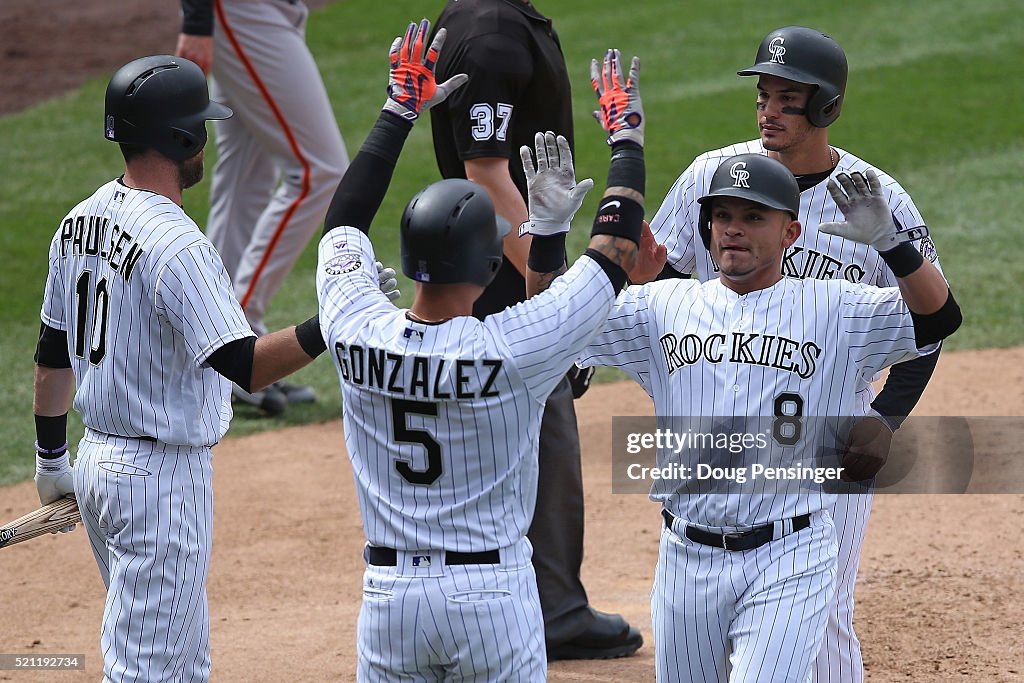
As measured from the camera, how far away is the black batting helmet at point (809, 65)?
378 centimetres

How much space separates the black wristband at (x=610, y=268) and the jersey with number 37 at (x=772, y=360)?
43 centimetres

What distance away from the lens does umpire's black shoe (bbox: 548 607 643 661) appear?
446 cm

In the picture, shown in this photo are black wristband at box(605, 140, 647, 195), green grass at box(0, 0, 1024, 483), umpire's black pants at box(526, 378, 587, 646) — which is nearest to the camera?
black wristband at box(605, 140, 647, 195)

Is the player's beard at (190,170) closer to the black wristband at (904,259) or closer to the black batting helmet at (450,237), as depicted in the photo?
the black batting helmet at (450,237)

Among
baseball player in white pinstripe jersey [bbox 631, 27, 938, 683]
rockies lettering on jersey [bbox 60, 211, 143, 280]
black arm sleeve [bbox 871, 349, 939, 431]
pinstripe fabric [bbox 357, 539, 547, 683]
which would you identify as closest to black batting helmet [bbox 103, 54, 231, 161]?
rockies lettering on jersey [bbox 60, 211, 143, 280]

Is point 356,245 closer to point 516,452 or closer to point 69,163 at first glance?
point 516,452

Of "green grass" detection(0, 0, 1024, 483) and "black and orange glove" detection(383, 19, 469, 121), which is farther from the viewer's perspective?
"green grass" detection(0, 0, 1024, 483)

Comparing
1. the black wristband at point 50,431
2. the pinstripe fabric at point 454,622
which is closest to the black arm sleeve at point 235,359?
the pinstripe fabric at point 454,622

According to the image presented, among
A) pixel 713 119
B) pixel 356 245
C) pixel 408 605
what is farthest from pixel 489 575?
pixel 713 119

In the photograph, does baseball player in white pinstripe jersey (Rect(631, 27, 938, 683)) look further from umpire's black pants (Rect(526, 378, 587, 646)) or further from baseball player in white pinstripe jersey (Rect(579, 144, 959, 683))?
umpire's black pants (Rect(526, 378, 587, 646))

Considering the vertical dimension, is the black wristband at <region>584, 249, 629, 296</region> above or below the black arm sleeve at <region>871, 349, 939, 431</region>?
above

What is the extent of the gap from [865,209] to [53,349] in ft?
6.98

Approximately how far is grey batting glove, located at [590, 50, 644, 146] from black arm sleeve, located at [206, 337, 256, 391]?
100 centimetres

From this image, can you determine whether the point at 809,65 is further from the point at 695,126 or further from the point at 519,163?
Result: the point at 695,126
